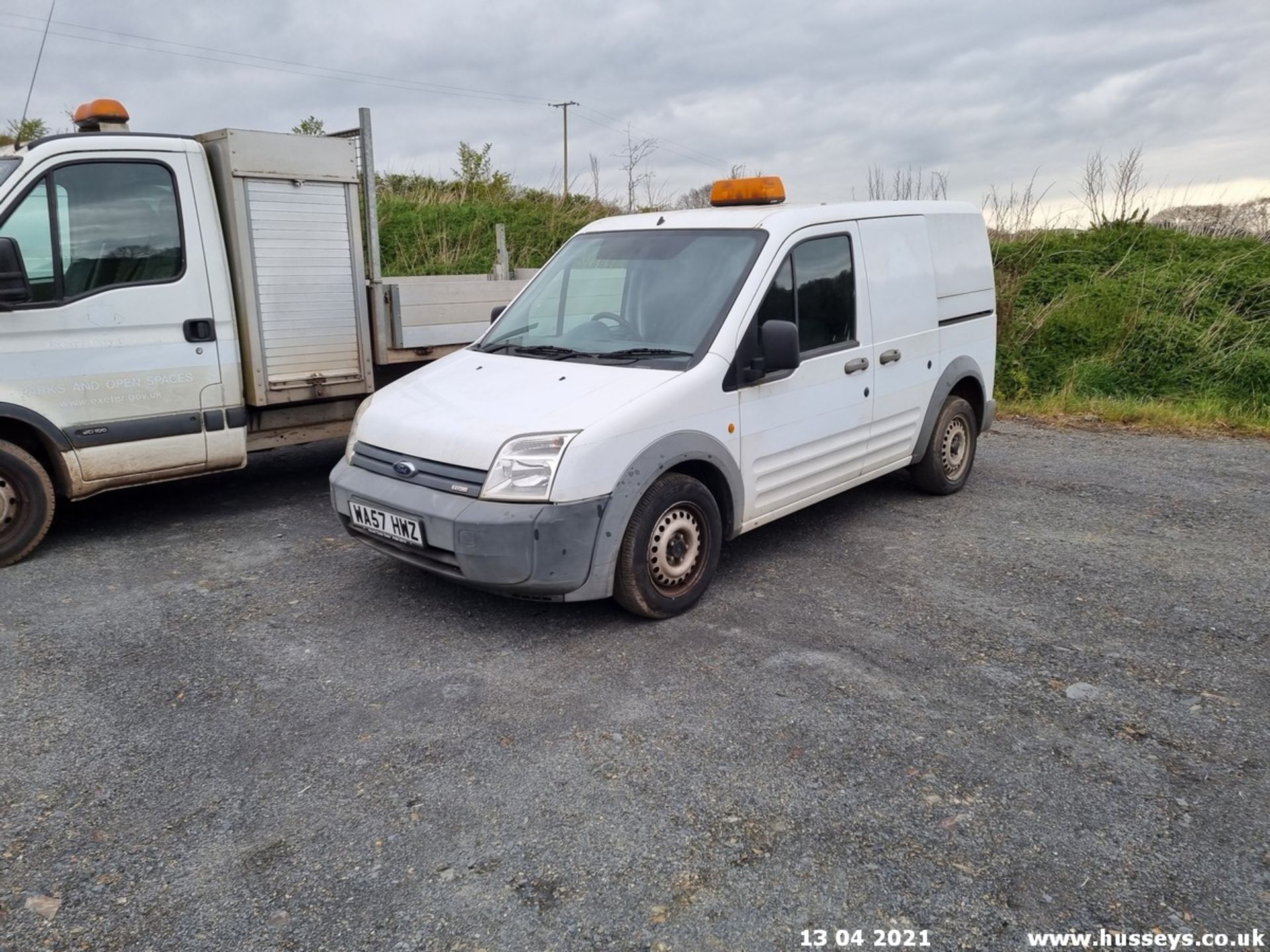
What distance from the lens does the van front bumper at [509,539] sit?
4145mm

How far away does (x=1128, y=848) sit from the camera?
300 cm

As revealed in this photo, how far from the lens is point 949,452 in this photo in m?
6.81

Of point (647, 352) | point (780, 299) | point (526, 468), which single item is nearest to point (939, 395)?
point (780, 299)

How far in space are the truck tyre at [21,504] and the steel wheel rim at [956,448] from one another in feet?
18.2

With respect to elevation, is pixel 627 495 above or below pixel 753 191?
below

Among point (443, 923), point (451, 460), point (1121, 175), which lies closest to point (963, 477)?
point (451, 460)

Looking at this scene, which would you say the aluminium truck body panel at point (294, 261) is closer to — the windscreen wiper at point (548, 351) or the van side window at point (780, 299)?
the windscreen wiper at point (548, 351)

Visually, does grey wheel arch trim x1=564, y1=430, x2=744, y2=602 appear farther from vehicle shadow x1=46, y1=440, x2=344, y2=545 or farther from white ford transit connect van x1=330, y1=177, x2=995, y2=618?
vehicle shadow x1=46, y1=440, x2=344, y2=545

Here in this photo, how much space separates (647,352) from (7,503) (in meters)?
3.69

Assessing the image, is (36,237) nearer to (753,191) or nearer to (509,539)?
(509,539)

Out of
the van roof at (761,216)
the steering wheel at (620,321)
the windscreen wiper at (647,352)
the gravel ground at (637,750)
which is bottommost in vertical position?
the gravel ground at (637,750)

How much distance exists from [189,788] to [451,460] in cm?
169

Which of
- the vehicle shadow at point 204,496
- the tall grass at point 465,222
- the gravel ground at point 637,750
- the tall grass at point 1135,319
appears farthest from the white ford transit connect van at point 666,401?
the tall grass at point 465,222

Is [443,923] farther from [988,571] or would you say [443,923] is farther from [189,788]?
[988,571]
